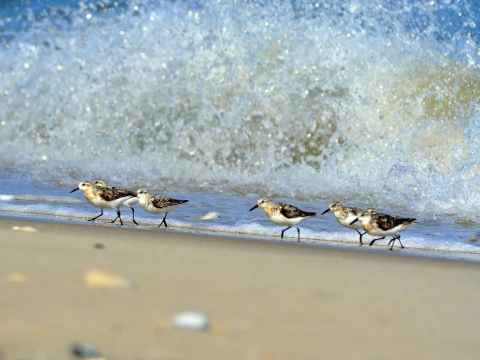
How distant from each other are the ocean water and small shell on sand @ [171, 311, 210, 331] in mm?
4094

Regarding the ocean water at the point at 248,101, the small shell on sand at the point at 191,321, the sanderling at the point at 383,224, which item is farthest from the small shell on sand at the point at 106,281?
the ocean water at the point at 248,101

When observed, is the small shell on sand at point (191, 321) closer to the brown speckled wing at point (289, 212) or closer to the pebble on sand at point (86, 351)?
the pebble on sand at point (86, 351)

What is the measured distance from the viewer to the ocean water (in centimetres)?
810

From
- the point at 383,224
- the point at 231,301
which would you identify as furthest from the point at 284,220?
the point at 231,301

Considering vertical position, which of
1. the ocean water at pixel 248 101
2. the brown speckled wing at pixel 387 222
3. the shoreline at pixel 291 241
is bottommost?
the shoreline at pixel 291 241

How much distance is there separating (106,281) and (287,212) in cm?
242

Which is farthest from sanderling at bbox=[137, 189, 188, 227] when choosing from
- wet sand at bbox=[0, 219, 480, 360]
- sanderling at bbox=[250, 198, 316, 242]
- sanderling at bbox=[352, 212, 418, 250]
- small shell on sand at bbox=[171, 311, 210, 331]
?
small shell on sand at bbox=[171, 311, 210, 331]

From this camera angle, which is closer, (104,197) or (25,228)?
(25,228)

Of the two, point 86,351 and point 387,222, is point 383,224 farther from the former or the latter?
point 86,351

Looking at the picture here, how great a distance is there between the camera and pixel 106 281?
11.2 ft

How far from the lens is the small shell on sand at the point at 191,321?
9.41 feet

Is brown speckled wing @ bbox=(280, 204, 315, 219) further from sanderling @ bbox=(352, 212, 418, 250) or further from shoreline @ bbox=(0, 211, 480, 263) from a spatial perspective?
sanderling @ bbox=(352, 212, 418, 250)

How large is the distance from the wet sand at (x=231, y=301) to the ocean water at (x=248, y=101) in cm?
276

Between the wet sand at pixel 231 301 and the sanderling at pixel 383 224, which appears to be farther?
the sanderling at pixel 383 224
